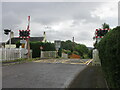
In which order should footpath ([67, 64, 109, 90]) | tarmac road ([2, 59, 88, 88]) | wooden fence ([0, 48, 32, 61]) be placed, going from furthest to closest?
wooden fence ([0, 48, 32, 61]) → tarmac road ([2, 59, 88, 88]) → footpath ([67, 64, 109, 90])

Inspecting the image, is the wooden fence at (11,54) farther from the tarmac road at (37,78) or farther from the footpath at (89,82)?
the footpath at (89,82)

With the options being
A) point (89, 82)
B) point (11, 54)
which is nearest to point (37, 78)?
point (89, 82)

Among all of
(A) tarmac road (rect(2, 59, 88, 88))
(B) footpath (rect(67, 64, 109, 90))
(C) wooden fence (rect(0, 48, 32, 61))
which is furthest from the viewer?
(C) wooden fence (rect(0, 48, 32, 61))

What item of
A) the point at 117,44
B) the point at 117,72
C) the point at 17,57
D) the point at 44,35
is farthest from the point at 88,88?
the point at 44,35

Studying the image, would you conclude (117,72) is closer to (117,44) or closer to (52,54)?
(117,44)

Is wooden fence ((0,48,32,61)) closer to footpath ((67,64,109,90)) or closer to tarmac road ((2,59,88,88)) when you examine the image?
tarmac road ((2,59,88,88))

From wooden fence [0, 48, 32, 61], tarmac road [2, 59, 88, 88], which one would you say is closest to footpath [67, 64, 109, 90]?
tarmac road [2, 59, 88, 88]

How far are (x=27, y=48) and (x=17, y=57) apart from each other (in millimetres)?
3465

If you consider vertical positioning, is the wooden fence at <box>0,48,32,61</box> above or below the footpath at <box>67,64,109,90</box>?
above

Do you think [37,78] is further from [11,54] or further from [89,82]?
[11,54]

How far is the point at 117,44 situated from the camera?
9.79 feet

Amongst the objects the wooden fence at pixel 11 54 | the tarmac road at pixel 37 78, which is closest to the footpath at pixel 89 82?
the tarmac road at pixel 37 78

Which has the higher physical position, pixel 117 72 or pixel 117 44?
pixel 117 44

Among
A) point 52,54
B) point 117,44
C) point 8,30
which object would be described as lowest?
point 52,54
